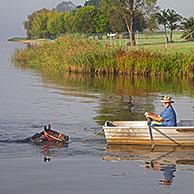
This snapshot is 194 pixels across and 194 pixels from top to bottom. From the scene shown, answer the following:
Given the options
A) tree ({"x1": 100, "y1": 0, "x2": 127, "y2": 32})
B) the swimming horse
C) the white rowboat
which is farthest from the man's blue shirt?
tree ({"x1": 100, "y1": 0, "x2": 127, "y2": 32})

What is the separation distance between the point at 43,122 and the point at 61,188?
10.7 meters

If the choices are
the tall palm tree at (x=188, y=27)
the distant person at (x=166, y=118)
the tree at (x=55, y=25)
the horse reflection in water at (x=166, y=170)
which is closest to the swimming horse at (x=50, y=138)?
the distant person at (x=166, y=118)

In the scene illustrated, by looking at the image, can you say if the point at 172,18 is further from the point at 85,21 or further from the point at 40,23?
the point at 40,23

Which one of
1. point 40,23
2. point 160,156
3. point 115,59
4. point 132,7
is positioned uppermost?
point 132,7

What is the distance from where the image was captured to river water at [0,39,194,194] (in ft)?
48.8

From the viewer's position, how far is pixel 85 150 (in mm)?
18922

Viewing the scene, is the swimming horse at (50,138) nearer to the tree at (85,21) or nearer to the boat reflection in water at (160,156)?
the boat reflection in water at (160,156)

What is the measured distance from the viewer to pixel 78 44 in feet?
179

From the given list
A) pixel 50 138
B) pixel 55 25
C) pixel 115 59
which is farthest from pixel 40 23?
pixel 50 138

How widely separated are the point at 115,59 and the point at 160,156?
106 ft

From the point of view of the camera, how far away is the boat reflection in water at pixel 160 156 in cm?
1659

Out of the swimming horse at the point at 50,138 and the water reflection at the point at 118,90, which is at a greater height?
the swimming horse at the point at 50,138

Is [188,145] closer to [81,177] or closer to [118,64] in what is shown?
[81,177]

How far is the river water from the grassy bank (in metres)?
8.39
